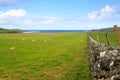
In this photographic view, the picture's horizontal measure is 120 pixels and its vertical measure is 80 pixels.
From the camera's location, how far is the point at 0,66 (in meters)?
25.7

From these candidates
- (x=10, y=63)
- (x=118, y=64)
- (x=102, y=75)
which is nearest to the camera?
(x=118, y=64)

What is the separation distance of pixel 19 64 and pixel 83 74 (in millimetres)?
7541

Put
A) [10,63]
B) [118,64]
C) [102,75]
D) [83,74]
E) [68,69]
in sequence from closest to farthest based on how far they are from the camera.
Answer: [118,64] < [102,75] < [83,74] < [68,69] < [10,63]

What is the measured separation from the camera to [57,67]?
2459cm

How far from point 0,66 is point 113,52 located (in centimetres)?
1412

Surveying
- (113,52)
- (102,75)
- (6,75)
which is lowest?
(6,75)

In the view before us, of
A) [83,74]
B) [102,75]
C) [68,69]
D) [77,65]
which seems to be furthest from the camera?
[77,65]

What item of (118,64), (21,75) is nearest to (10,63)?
(21,75)

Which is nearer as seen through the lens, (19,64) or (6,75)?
(6,75)

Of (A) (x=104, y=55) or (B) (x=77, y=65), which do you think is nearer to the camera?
(A) (x=104, y=55)

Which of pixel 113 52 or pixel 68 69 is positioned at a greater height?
pixel 113 52

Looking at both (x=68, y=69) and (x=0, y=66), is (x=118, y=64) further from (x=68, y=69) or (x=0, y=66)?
(x=0, y=66)

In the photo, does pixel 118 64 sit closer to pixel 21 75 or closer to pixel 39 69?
pixel 21 75

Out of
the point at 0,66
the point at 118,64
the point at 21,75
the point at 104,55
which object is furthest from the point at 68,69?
the point at 118,64
